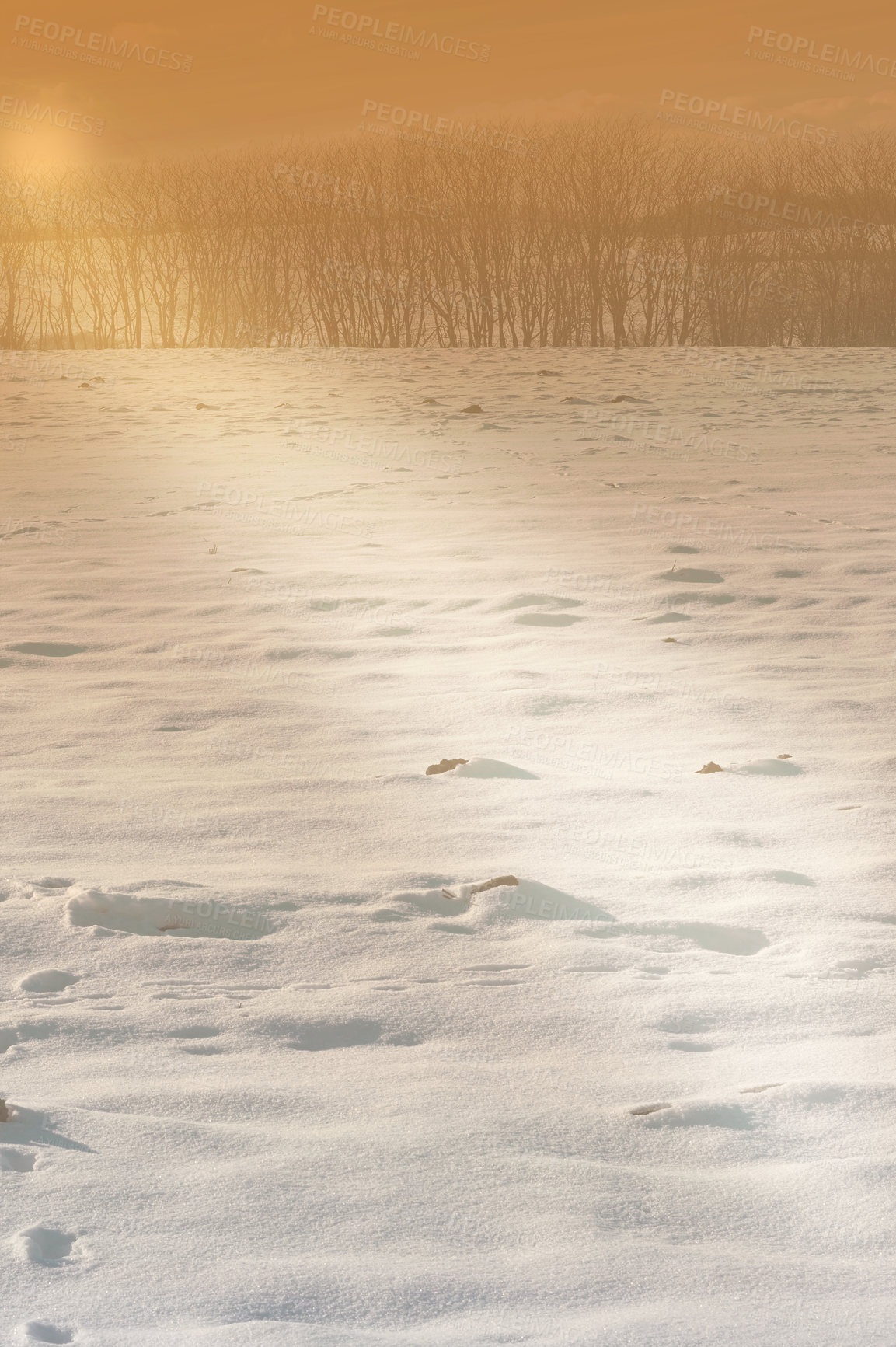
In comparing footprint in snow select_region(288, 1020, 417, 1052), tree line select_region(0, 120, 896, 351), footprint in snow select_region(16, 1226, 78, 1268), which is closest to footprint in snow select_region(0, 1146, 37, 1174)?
footprint in snow select_region(16, 1226, 78, 1268)

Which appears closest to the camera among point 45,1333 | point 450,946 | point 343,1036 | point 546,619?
point 45,1333

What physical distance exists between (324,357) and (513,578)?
9.30 m

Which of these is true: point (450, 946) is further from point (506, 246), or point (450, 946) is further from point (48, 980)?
point (506, 246)

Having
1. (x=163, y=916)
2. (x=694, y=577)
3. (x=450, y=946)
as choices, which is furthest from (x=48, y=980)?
(x=694, y=577)

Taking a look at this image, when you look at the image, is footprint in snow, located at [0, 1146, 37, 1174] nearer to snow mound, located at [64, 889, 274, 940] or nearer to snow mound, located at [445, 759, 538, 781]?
snow mound, located at [64, 889, 274, 940]

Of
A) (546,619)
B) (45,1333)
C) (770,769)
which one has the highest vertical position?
(546,619)

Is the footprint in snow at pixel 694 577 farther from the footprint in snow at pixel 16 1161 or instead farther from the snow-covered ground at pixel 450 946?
the footprint in snow at pixel 16 1161

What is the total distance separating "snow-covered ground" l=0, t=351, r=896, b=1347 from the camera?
1225mm

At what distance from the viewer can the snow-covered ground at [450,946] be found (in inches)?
48.2

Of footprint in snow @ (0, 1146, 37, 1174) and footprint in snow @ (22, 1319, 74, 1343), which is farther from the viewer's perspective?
footprint in snow @ (0, 1146, 37, 1174)

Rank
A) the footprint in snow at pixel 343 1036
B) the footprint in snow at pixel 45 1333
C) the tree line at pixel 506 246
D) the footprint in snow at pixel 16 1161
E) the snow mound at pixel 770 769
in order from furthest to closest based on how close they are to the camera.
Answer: the tree line at pixel 506 246 < the snow mound at pixel 770 769 < the footprint in snow at pixel 343 1036 < the footprint in snow at pixel 16 1161 < the footprint in snow at pixel 45 1333

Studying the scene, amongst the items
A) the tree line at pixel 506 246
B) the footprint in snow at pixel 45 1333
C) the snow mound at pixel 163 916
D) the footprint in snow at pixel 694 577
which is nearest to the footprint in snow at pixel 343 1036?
the snow mound at pixel 163 916

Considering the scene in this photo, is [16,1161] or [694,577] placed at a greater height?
[694,577]

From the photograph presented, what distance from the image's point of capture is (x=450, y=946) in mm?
1947
